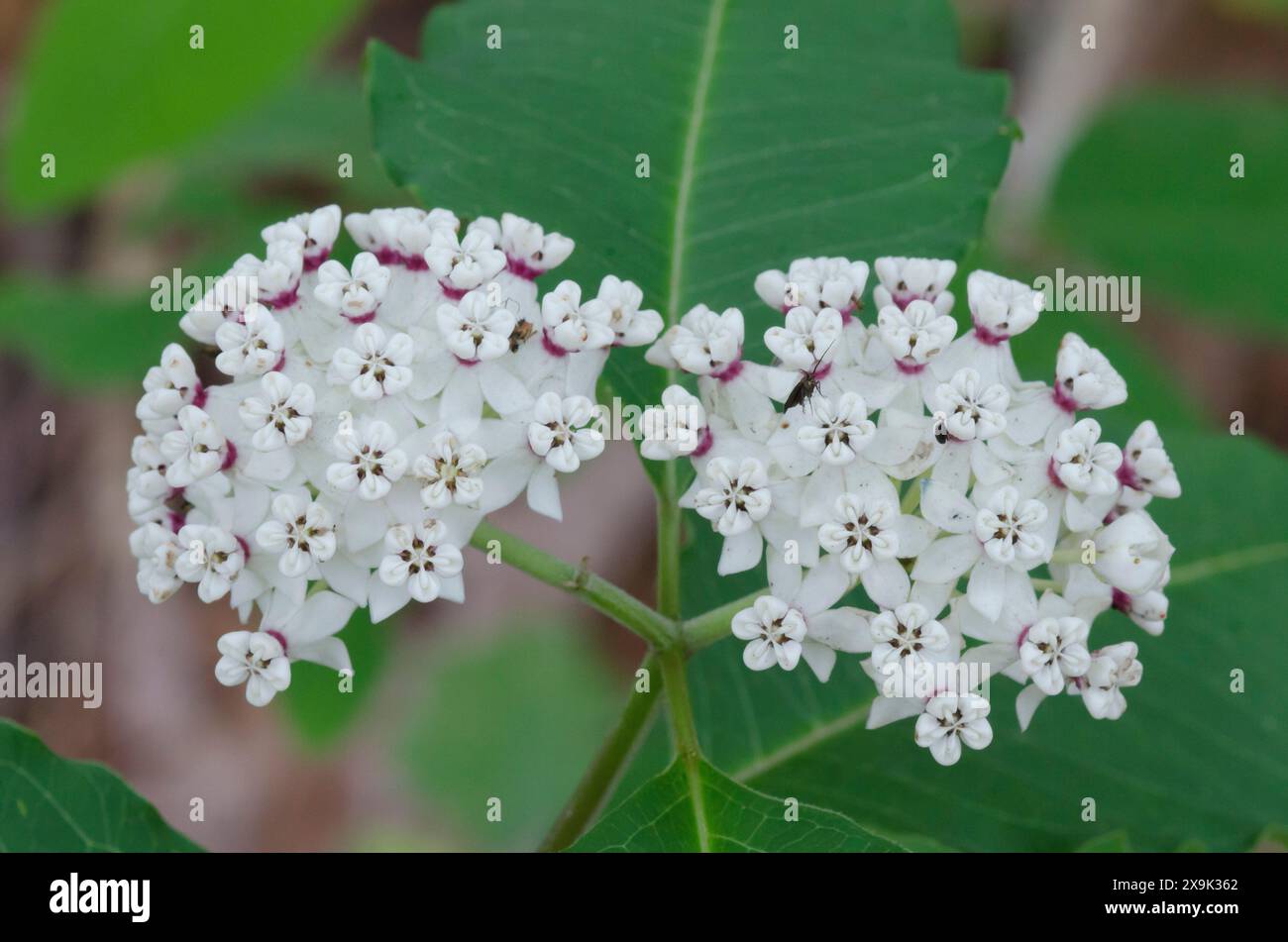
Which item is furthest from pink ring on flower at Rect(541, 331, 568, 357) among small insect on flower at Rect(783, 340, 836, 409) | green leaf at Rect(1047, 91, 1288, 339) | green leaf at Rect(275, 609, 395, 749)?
green leaf at Rect(1047, 91, 1288, 339)

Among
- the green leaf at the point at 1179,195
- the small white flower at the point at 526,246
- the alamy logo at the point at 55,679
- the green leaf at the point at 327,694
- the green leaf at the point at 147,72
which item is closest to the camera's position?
the small white flower at the point at 526,246

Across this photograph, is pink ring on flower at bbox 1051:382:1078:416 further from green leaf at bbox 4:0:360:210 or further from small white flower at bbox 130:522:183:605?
green leaf at bbox 4:0:360:210

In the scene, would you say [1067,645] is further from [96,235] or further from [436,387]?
[96,235]

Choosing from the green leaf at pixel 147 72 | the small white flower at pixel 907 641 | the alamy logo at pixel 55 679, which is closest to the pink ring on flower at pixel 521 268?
the small white flower at pixel 907 641

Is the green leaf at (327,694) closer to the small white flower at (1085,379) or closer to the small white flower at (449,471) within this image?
the small white flower at (449,471)

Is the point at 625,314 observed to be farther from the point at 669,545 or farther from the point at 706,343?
the point at 669,545
